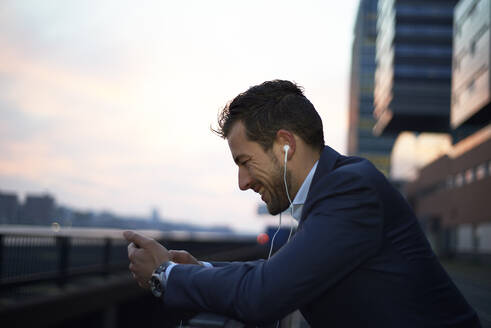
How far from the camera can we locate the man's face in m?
1.95

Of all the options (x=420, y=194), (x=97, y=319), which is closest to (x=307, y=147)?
(x=97, y=319)

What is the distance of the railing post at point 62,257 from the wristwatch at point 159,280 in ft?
26.5

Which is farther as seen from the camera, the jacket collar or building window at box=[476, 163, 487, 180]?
building window at box=[476, 163, 487, 180]

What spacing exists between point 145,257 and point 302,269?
2.09ft

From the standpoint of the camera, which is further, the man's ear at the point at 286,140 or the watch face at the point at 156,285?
the man's ear at the point at 286,140

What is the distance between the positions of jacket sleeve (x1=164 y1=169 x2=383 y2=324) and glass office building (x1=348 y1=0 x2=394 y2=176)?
382 feet

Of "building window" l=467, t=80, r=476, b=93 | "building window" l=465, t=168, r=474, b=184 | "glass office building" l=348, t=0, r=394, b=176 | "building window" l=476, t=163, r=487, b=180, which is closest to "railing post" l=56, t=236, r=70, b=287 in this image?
"building window" l=476, t=163, r=487, b=180

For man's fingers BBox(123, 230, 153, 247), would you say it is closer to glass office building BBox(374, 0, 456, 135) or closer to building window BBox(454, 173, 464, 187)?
building window BBox(454, 173, 464, 187)

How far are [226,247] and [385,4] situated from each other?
64.1 m

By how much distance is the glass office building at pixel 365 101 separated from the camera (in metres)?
120

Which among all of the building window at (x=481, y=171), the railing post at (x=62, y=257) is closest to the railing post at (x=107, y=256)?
the railing post at (x=62, y=257)

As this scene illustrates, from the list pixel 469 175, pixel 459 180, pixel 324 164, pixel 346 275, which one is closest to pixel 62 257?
pixel 324 164

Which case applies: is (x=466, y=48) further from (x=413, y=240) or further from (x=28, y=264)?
(x=413, y=240)

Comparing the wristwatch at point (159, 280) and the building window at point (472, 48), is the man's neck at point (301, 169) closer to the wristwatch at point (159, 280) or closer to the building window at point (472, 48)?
the wristwatch at point (159, 280)
